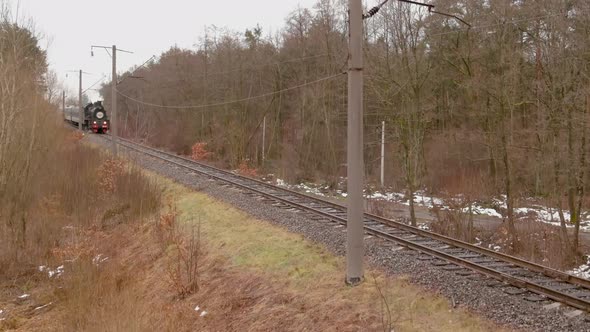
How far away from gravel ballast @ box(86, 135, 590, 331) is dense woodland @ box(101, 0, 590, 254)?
7791 mm

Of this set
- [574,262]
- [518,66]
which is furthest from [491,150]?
[574,262]

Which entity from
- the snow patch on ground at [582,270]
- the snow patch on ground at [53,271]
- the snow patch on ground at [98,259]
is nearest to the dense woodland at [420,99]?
the snow patch on ground at [582,270]

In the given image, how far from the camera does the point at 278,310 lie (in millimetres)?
8500

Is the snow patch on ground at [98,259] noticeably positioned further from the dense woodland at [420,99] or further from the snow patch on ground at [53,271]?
the dense woodland at [420,99]

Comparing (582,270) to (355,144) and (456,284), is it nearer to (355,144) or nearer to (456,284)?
(456,284)

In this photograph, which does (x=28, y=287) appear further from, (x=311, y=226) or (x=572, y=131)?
(x=572, y=131)

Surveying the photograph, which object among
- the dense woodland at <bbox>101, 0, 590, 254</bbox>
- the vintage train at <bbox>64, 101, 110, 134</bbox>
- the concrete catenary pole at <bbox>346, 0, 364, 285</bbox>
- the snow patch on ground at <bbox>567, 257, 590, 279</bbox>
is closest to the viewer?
the concrete catenary pole at <bbox>346, 0, 364, 285</bbox>

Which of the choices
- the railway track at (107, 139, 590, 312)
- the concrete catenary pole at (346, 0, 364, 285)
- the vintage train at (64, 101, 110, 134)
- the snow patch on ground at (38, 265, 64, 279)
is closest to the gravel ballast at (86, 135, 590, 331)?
the railway track at (107, 139, 590, 312)

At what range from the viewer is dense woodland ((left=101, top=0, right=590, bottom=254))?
15.9 m

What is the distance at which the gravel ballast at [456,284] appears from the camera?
21.6 ft

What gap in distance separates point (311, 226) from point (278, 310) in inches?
167

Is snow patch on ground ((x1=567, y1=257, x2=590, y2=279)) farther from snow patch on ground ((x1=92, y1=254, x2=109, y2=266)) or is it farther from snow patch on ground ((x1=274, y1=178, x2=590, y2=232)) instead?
snow patch on ground ((x1=92, y1=254, x2=109, y2=266))

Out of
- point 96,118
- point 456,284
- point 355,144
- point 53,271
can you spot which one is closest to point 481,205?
point 456,284

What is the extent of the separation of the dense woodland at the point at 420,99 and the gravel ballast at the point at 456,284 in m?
7.79
